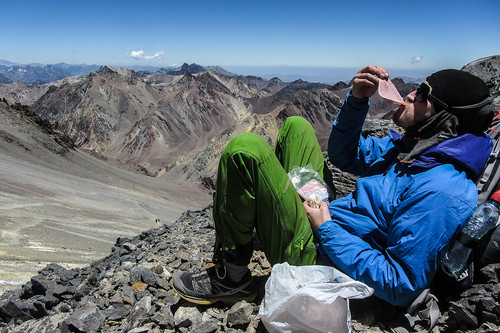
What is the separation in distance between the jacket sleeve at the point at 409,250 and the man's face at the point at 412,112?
693mm

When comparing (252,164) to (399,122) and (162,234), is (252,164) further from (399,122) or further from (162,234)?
(162,234)

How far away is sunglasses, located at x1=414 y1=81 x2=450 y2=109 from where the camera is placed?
2.33 m

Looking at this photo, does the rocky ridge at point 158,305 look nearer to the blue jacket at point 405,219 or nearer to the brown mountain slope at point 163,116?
the blue jacket at point 405,219

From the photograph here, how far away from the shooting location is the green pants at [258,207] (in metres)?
2.24

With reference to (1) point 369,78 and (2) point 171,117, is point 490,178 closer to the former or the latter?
(1) point 369,78

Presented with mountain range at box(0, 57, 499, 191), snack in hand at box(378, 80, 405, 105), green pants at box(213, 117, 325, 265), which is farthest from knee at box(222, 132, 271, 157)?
mountain range at box(0, 57, 499, 191)

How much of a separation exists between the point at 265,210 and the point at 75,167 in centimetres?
2649

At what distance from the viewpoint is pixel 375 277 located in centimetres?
212

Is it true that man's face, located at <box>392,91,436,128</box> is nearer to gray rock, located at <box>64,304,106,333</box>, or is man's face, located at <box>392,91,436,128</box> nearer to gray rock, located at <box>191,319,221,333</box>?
gray rock, located at <box>191,319,221,333</box>

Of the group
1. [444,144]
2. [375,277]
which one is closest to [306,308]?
[375,277]

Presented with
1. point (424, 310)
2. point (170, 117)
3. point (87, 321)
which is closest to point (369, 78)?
point (424, 310)

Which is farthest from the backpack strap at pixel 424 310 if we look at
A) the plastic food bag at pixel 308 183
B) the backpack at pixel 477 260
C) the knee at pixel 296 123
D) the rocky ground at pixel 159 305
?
the knee at pixel 296 123

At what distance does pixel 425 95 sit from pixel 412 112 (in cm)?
15

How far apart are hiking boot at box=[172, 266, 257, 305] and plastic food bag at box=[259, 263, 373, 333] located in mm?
521
